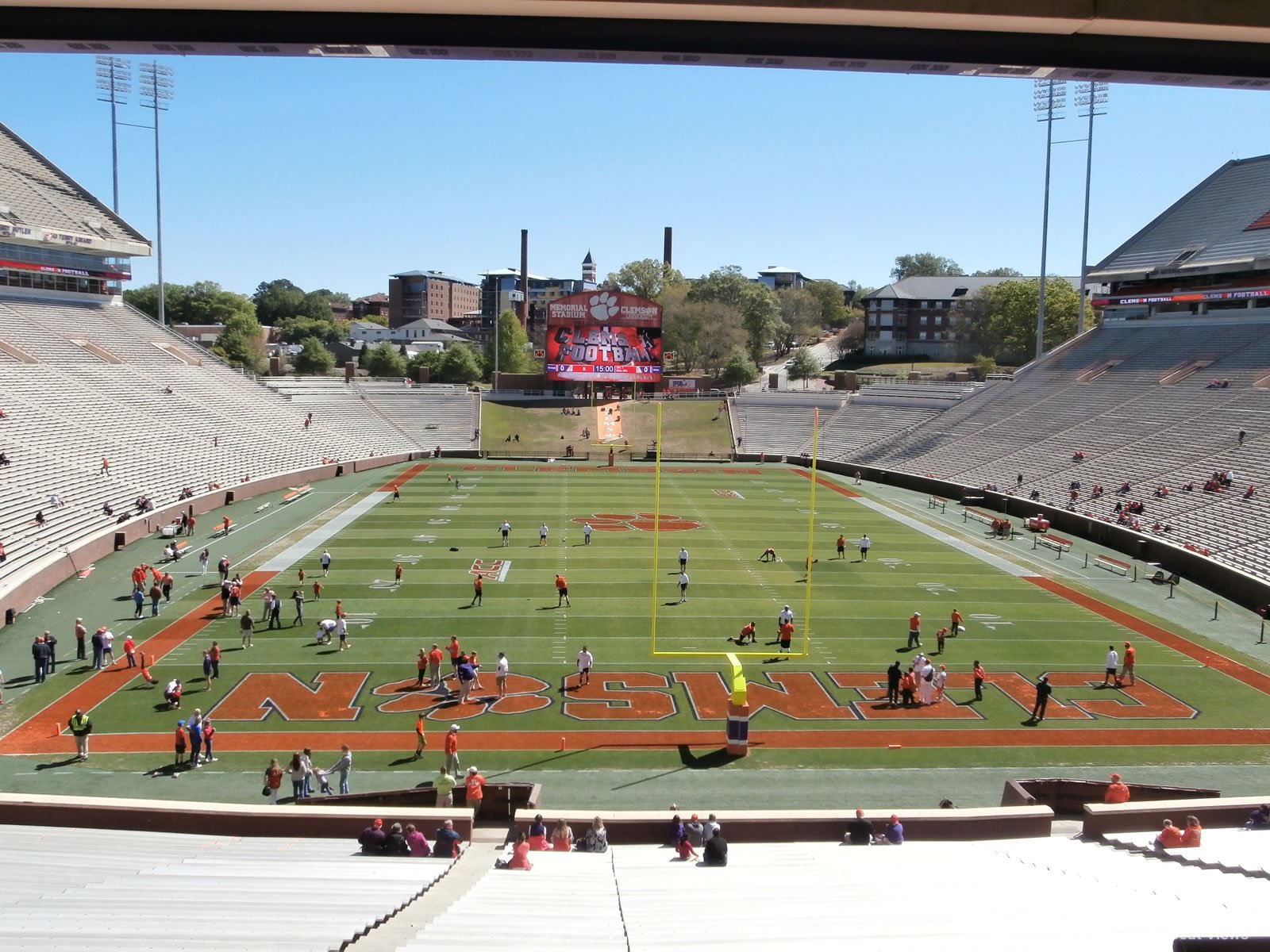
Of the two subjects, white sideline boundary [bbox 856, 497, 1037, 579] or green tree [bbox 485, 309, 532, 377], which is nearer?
white sideline boundary [bbox 856, 497, 1037, 579]

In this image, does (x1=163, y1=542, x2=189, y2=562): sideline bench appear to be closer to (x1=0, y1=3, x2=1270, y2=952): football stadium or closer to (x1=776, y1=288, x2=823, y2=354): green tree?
(x1=0, y1=3, x2=1270, y2=952): football stadium

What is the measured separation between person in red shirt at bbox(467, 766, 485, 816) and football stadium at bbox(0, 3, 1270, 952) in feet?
0.19

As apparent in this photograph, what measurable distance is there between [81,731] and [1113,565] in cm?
3049

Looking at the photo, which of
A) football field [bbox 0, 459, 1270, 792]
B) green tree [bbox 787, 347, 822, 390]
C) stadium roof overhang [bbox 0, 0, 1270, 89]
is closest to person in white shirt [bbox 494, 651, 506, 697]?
football field [bbox 0, 459, 1270, 792]

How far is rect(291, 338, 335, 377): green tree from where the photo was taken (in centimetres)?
8625

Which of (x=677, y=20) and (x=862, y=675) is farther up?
(x=677, y=20)

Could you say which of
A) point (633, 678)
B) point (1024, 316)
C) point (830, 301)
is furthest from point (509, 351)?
point (633, 678)

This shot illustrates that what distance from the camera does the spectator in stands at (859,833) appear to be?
1292cm

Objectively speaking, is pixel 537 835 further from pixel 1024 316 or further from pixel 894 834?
pixel 1024 316

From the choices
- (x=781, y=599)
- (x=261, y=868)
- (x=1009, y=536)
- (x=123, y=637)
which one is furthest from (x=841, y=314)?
(x=261, y=868)

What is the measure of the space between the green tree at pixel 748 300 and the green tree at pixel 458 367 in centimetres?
2991

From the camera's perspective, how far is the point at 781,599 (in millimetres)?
27141

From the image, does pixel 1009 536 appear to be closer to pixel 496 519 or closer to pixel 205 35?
pixel 496 519

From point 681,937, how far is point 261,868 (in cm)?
518
